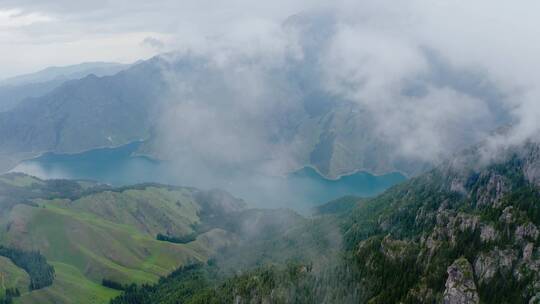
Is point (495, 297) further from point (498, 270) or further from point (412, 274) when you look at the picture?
point (412, 274)

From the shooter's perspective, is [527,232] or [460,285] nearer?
[460,285]

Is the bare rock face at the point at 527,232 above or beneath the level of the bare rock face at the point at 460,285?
above

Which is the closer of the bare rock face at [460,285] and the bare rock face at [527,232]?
the bare rock face at [460,285]

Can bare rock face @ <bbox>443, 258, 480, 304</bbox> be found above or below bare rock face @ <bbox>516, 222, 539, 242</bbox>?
below

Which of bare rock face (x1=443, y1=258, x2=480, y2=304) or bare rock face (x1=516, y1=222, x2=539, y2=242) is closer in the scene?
bare rock face (x1=443, y1=258, x2=480, y2=304)

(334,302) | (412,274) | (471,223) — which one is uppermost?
(471,223)

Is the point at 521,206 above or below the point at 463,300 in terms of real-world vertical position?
above

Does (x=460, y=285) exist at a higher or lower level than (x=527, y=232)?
lower

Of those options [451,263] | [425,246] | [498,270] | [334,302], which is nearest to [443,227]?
[425,246]
